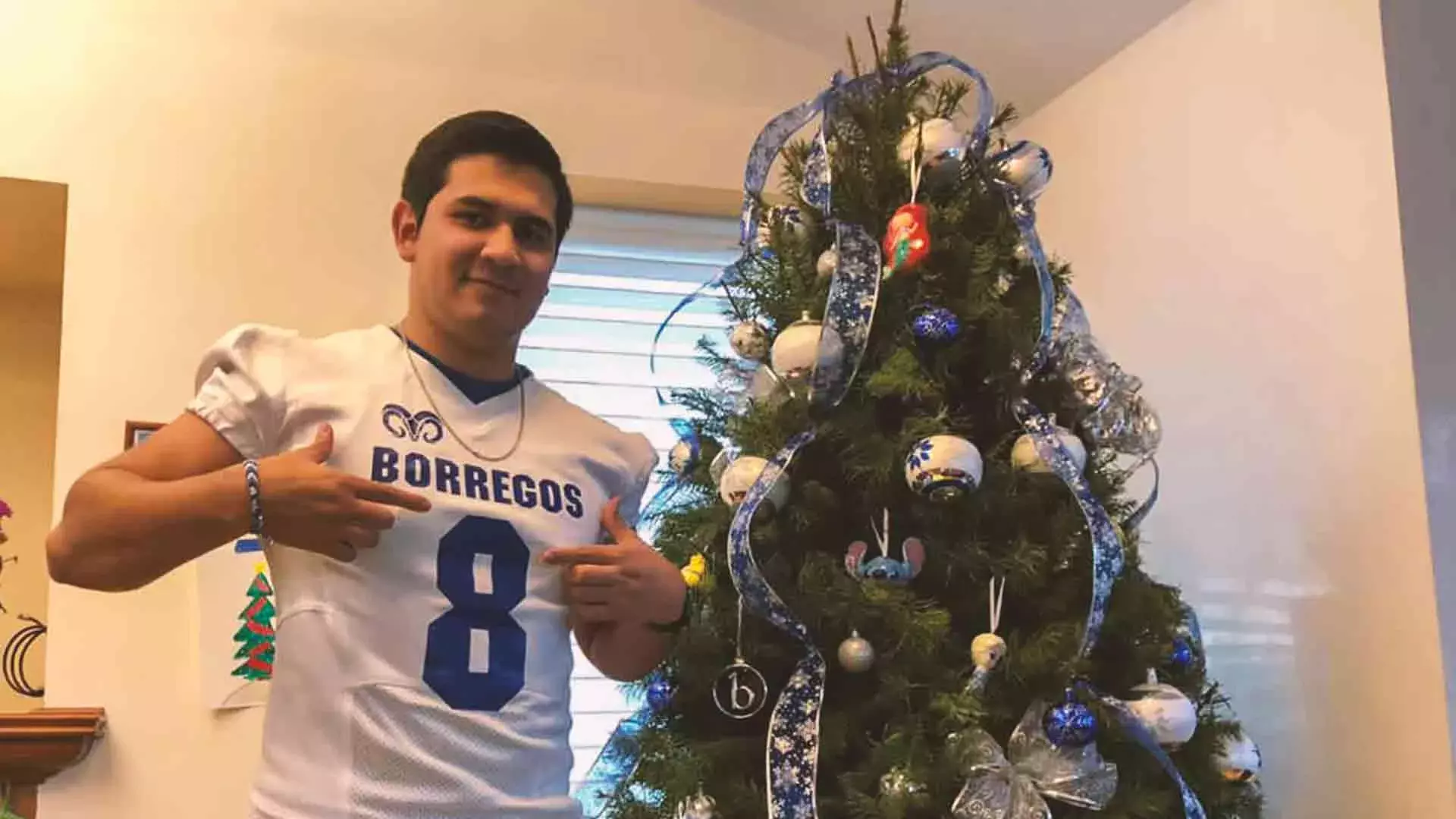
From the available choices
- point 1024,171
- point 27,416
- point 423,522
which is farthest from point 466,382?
point 27,416

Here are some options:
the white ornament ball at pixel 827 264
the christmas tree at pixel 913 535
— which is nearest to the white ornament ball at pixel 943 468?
the christmas tree at pixel 913 535

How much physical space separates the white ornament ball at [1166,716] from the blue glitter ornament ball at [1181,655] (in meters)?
0.08

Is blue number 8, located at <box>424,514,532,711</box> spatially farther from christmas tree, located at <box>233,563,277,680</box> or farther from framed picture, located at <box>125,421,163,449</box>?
framed picture, located at <box>125,421,163,449</box>

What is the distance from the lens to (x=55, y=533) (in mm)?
933

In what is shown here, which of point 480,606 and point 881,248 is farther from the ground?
point 881,248

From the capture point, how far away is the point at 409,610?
991mm

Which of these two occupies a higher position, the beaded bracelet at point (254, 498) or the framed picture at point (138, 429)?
the framed picture at point (138, 429)

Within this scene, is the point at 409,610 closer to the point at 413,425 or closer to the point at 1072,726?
the point at 413,425

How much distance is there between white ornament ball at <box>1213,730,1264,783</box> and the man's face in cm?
84

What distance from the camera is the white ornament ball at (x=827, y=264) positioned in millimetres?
1304

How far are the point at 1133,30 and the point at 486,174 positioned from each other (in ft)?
4.28

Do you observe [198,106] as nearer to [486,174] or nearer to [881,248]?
[486,174]

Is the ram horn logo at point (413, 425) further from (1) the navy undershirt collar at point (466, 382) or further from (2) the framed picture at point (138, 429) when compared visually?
(2) the framed picture at point (138, 429)

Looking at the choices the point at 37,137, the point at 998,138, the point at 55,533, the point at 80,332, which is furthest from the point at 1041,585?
the point at 37,137
